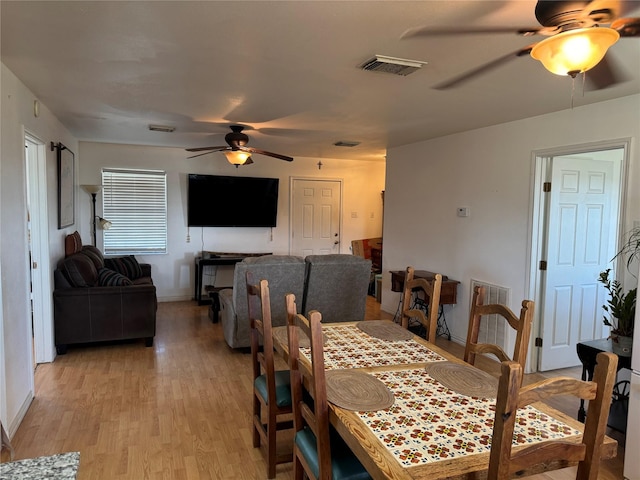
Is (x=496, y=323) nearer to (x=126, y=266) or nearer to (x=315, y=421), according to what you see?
(x=315, y=421)

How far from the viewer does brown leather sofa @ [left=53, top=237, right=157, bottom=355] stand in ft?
13.6

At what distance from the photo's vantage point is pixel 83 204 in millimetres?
6137

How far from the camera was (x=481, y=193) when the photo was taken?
14.7 feet

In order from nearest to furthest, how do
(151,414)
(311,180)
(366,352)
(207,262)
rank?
(366,352), (151,414), (207,262), (311,180)

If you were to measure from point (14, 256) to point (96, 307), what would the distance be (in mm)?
1555

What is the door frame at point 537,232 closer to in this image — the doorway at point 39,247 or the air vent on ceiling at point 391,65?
the air vent on ceiling at point 391,65

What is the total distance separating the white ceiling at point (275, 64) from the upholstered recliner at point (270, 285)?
4.55 ft

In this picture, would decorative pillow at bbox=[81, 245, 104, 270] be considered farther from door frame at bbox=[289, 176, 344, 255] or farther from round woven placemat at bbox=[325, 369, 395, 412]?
round woven placemat at bbox=[325, 369, 395, 412]

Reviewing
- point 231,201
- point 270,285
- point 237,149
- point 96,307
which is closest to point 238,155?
point 237,149

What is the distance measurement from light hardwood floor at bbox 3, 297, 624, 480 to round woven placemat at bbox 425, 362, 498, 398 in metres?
1.12

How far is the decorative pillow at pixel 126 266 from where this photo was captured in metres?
5.74

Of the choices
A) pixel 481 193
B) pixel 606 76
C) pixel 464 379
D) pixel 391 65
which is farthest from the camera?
pixel 481 193

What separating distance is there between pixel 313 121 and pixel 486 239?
216 cm

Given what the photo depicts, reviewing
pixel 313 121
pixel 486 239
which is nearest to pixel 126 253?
pixel 313 121
